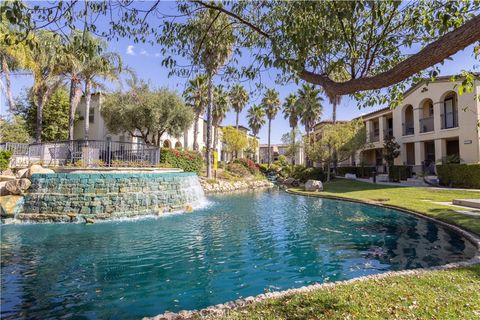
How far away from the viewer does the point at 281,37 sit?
4957 millimetres

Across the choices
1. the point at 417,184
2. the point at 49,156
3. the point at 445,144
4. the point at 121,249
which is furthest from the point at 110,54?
the point at 445,144

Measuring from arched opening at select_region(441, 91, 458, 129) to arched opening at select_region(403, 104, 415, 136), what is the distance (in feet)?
13.4

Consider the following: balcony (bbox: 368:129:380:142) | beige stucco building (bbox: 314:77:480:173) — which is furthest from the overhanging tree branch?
balcony (bbox: 368:129:380:142)

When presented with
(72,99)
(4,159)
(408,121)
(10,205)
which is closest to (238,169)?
(408,121)

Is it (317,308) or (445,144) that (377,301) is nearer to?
(317,308)

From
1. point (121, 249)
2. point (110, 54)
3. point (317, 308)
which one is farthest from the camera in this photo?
point (110, 54)

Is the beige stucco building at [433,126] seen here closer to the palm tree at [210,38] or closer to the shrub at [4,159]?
the palm tree at [210,38]

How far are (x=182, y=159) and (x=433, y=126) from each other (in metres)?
25.3

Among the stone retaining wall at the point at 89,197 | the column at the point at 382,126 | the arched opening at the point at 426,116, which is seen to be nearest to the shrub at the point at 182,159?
the stone retaining wall at the point at 89,197

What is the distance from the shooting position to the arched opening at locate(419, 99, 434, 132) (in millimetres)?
28775

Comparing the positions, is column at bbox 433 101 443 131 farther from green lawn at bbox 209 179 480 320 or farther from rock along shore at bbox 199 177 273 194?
green lawn at bbox 209 179 480 320

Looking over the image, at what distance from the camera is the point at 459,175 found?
73.8 ft

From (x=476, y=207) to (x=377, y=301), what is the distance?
526 inches

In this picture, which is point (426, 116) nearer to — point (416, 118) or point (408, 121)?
point (416, 118)
